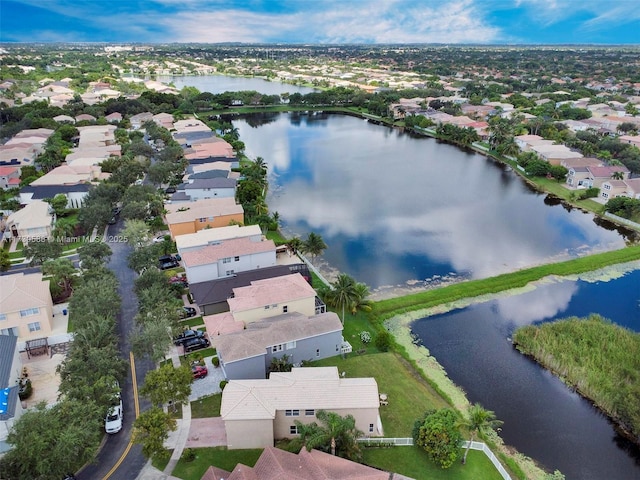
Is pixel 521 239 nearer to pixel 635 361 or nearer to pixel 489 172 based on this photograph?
pixel 635 361

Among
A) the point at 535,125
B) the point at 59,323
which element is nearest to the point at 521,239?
the point at 59,323

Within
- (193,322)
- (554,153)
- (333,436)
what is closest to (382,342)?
(333,436)

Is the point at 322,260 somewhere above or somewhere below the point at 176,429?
below

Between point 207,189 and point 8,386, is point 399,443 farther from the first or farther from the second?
point 207,189

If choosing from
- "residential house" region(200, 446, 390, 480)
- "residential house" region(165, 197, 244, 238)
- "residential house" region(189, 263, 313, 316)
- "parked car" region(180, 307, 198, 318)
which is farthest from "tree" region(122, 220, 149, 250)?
"residential house" region(200, 446, 390, 480)

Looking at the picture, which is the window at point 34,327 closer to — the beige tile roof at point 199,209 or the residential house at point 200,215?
the residential house at point 200,215
